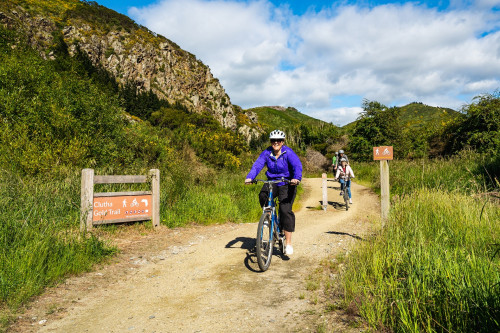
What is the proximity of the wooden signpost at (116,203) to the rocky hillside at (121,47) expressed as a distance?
182 ft

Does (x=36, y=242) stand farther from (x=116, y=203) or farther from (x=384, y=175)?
(x=384, y=175)

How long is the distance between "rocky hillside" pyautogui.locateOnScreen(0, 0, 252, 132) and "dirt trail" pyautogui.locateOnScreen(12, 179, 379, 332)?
190ft

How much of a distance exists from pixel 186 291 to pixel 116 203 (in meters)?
3.86

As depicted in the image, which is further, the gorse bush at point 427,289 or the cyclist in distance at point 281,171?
the cyclist in distance at point 281,171

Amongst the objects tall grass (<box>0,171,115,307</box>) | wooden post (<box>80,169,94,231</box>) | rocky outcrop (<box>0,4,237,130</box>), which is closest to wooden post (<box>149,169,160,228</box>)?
wooden post (<box>80,169,94,231</box>)

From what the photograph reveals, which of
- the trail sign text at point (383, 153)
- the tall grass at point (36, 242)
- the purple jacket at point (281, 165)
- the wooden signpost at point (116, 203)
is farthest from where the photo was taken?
the wooden signpost at point (116, 203)

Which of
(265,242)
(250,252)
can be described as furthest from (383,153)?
(250,252)

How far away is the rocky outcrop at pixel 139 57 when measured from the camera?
2270 inches

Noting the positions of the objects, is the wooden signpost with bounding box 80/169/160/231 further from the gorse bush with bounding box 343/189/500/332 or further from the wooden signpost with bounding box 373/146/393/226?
the wooden signpost with bounding box 373/146/393/226

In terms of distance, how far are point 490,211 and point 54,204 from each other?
8.88 meters

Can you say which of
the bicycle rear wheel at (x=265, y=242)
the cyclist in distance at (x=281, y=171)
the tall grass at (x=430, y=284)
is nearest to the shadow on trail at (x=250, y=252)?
the bicycle rear wheel at (x=265, y=242)

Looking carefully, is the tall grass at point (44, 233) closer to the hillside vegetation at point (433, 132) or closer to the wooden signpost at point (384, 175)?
the wooden signpost at point (384, 175)

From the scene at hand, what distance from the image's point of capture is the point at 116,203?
722 centimetres

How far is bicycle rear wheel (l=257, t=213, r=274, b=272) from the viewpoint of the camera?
4762 millimetres
